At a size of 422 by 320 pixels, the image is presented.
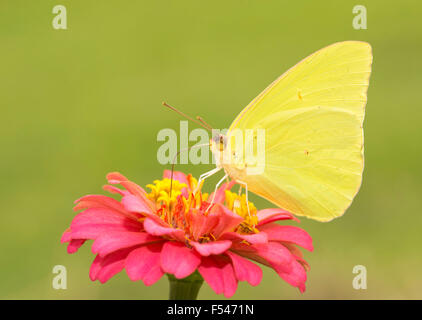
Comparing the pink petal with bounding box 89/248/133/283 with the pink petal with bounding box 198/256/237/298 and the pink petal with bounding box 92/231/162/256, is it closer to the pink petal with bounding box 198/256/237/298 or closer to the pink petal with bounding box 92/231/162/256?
the pink petal with bounding box 92/231/162/256

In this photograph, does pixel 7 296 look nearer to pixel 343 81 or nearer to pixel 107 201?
pixel 107 201

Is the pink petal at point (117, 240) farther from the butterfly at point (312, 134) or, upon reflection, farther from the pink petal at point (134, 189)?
the butterfly at point (312, 134)

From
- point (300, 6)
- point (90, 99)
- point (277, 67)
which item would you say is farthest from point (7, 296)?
point (300, 6)

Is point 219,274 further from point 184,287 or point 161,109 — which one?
point 161,109

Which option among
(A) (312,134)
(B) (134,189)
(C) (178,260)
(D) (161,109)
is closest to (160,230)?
(C) (178,260)

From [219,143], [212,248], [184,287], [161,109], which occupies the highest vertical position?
[161,109]

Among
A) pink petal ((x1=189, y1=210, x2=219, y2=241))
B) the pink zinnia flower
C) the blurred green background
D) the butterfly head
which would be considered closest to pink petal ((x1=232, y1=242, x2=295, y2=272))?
the pink zinnia flower
